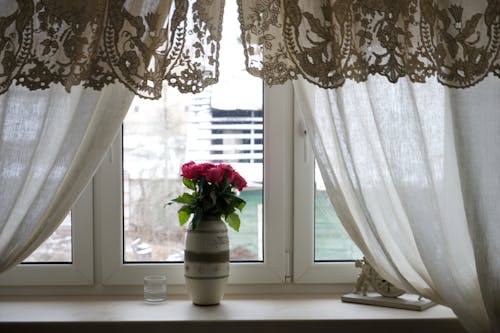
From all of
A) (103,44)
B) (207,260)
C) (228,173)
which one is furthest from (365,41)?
(207,260)

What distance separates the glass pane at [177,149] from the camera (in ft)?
8.07

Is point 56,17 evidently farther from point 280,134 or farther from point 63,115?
point 280,134

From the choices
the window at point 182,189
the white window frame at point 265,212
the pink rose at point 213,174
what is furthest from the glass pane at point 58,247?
the pink rose at point 213,174

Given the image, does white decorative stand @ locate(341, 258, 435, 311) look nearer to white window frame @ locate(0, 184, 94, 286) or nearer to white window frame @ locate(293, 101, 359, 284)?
white window frame @ locate(293, 101, 359, 284)

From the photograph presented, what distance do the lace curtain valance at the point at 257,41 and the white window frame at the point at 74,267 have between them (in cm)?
64

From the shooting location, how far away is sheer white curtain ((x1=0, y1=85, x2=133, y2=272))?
2000 mm

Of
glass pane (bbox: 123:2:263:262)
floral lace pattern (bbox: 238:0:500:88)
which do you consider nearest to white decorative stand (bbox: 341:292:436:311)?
glass pane (bbox: 123:2:263:262)

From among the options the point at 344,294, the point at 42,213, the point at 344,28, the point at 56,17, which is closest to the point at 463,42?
the point at 344,28

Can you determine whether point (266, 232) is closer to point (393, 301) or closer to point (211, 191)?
point (211, 191)

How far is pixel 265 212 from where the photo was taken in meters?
2.46

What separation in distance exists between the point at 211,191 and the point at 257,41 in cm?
55

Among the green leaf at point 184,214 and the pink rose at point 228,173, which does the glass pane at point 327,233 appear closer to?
the pink rose at point 228,173

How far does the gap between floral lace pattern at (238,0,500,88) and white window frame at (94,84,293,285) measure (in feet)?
1.60

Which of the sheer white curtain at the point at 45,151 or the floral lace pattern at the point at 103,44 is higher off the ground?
the floral lace pattern at the point at 103,44
